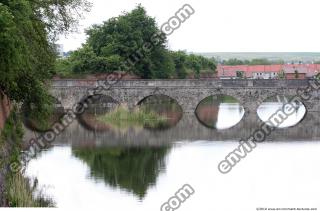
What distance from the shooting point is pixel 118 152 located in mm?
30750

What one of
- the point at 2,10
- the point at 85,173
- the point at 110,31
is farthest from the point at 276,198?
the point at 110,31

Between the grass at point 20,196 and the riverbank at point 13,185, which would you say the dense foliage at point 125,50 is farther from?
the grass at point 20,196

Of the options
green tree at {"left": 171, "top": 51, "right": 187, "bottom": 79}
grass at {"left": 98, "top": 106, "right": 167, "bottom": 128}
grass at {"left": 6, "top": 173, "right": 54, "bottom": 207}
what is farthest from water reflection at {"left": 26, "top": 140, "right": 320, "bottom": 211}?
green tree at {"left": 171, "top": 51, "right": 187, "bottom": 79}

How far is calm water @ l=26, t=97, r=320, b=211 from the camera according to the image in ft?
67.9

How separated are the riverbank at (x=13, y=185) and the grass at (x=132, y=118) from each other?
19424 millimetres

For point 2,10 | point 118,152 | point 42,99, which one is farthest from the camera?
Result: point 118,152

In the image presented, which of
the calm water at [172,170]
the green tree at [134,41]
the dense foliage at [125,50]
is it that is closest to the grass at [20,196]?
the calm water at [172,170]

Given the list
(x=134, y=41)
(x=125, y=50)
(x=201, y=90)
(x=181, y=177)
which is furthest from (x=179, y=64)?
(x=181, y=177)

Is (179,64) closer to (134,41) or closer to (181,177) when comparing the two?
(134,41)

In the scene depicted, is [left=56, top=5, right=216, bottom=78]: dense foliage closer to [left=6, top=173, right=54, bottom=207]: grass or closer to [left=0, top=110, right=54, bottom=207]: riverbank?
[left=0, top=110, right=54, bottom=207]: riverbank

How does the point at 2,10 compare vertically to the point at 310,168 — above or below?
above

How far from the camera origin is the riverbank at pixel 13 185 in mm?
16644

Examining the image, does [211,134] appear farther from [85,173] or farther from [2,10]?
[2,10]

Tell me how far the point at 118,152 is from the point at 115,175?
20.0ft
